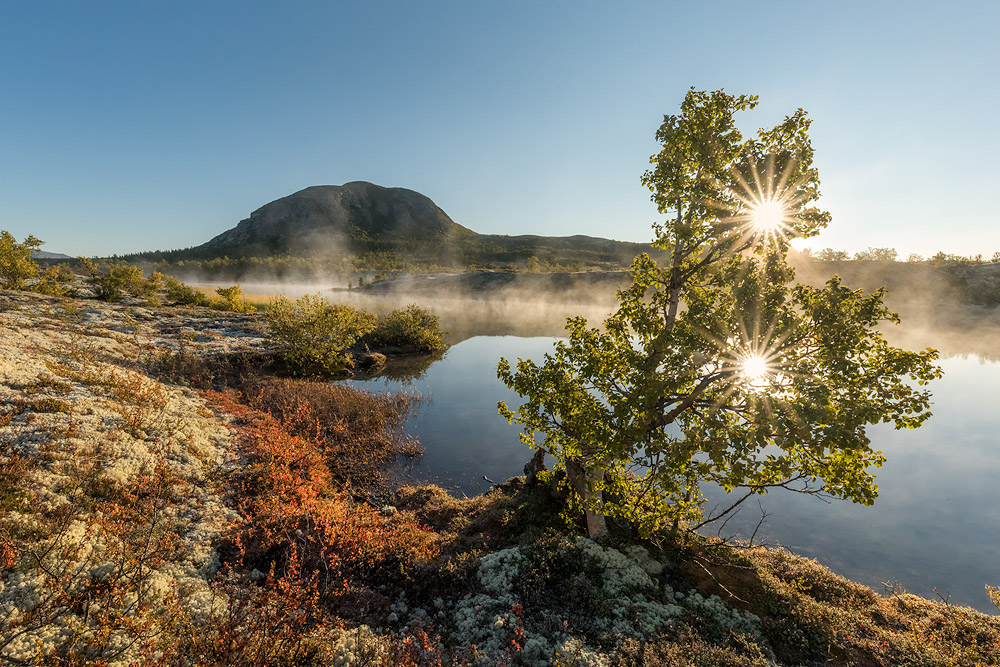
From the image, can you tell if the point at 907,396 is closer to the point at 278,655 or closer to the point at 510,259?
the point at 278,655

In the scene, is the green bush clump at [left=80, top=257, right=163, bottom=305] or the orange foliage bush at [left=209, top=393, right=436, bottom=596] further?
the green bush clump at [left=80, top=257, right=163, bottom=305]

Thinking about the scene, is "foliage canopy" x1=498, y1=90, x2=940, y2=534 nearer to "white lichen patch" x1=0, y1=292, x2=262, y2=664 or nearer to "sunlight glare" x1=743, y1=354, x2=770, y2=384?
"sunlight glare" x1=743, y1=354, x2=770, y2=384

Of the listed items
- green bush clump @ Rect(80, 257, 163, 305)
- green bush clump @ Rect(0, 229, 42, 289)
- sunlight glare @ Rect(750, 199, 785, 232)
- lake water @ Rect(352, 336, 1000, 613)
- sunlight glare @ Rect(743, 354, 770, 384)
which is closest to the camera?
sunlight glare @ Rect(743, 354, 770, 384)

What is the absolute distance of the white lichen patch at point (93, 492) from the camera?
5090 mm

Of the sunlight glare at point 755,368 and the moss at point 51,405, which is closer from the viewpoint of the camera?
the sunlight glare at point 755,368

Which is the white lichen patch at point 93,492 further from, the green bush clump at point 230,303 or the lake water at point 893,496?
the green bush clump at point 230,303

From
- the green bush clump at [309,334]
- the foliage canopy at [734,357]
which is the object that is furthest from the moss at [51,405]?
the green bush clump at [309,334]

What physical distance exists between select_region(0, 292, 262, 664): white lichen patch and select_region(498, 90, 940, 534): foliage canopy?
6.98 metres

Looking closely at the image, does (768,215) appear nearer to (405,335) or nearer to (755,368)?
(755,368)

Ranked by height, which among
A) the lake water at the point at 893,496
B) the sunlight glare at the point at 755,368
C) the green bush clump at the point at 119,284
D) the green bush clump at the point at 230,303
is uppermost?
the green bush clump at the point at 119,284

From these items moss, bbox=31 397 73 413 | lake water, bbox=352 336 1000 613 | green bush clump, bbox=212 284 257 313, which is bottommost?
lake water, bbox=352 336 1000 613

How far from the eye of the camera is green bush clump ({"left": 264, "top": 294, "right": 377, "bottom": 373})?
973 inches

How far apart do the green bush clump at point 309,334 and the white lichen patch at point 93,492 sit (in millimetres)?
8869

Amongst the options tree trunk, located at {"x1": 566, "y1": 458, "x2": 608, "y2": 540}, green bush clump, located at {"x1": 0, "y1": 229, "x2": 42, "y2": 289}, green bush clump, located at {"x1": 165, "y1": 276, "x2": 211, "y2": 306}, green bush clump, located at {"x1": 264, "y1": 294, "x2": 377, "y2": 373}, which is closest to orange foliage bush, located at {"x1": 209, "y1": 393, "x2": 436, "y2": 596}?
tree trunk, located at {"x1": 566, "y1": 458, "x2": 608, "y2": 540}
